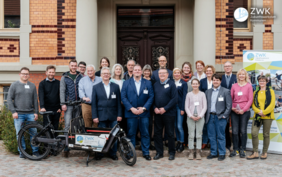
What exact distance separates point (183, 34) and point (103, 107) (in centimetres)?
418

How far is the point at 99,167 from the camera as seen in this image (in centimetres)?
512

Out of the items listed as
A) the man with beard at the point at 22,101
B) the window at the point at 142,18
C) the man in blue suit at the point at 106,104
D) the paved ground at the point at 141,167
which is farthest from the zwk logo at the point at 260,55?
the man with beard at the point at 22,101

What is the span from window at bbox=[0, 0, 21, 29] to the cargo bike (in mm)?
3940

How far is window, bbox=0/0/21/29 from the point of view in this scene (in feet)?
27.3

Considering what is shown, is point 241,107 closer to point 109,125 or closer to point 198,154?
point 198,154

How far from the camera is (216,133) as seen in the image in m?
5.80

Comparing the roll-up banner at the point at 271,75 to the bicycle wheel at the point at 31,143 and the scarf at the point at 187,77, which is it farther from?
the bicycle wheel at the point at 31,143

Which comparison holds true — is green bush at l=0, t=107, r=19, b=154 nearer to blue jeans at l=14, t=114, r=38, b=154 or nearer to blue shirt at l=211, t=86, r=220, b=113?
blue jeans at l=14, t=114, r=38, b=154

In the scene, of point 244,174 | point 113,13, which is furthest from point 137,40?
point 244,174

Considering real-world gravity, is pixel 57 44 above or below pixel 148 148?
above

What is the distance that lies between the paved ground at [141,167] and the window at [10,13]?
4.33 m

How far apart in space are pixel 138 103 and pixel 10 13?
540 centimetres

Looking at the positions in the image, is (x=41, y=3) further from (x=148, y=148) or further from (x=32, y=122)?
(x=148, y=148)

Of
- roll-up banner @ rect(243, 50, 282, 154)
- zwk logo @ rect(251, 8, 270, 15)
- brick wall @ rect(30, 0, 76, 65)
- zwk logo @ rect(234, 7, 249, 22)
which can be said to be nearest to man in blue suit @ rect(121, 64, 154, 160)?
roll-up banner @ rect(243, 50, 282, 154)
